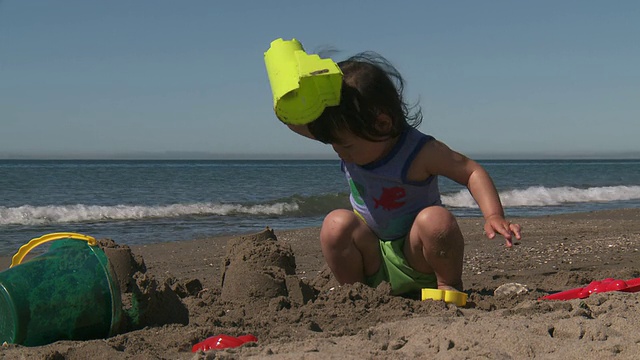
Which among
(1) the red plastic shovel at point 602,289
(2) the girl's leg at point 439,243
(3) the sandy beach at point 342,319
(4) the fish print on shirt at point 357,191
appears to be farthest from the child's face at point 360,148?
(1) the red plastic shovel at point 602,289

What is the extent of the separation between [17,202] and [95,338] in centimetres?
1145

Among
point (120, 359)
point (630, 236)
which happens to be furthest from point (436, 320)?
point (630, 236)

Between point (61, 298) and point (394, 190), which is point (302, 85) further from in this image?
point (61, 298)

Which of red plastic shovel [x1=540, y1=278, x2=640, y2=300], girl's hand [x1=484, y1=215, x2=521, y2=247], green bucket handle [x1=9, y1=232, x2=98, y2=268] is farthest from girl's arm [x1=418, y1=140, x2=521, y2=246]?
green bucket handle [x1=9, y1=232, x2=98, y2=268]

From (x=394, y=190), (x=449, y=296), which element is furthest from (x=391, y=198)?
(x=449, y=296)

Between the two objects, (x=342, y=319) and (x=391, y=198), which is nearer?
(x=342, y=319)

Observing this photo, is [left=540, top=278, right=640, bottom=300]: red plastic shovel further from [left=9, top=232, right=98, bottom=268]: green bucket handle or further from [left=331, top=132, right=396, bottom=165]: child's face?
[left=9, top=232, right=98, bottom=268]: green bucket handle

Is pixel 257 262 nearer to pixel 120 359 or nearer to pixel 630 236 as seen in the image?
pixel 120 359

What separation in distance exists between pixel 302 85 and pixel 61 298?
3.53 ft

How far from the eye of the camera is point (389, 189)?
2969 millimetres

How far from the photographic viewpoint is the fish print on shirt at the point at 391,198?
2965mm

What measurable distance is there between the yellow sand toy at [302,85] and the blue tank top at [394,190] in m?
0.41

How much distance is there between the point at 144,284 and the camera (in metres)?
2.56

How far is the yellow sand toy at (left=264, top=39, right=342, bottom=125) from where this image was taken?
255cm
